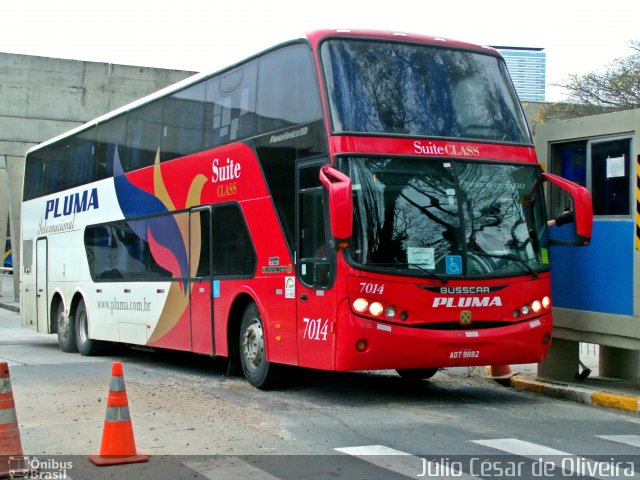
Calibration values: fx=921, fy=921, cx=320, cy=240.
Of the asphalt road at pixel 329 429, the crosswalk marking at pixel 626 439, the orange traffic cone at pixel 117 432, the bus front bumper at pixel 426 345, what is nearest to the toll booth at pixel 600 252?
the asphalt road at pixel 329 429

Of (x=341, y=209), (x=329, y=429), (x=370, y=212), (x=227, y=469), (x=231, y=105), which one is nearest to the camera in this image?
(x=227, y=469)

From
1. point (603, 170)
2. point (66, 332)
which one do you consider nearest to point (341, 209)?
point (603, 170)

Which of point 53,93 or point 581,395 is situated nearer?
point 581,395

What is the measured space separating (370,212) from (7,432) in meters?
4.39

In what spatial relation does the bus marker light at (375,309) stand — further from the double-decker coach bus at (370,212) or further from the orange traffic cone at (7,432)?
the orange traffic cone at (7,432)

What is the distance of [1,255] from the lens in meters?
46.7

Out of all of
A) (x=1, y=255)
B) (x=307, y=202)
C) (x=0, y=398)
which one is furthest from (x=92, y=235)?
(x=1, y=255)

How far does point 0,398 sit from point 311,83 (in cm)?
515

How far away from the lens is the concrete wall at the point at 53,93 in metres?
30.5

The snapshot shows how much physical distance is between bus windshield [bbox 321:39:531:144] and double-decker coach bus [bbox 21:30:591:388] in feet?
0.05

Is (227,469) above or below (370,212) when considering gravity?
below

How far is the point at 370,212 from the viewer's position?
9.73 m

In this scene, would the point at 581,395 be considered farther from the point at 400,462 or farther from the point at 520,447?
the point at 400,462

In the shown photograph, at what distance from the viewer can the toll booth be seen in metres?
10.8
